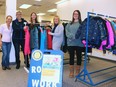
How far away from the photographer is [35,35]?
14.8ft

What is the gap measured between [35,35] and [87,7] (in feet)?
13.7

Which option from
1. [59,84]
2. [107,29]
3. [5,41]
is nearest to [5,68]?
[5,41]

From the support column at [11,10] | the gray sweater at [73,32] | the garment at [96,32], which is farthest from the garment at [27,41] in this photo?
the garment at [96,32]

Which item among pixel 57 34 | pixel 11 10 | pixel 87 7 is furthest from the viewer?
pixel 87 7

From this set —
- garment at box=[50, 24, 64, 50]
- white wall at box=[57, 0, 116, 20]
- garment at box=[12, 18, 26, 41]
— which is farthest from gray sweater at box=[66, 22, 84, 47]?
white wall at box=[57, 0, 116, 20]

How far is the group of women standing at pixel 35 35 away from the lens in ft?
12.9

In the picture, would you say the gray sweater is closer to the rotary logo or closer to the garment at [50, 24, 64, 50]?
the garment at [50, 24, 64, 50]

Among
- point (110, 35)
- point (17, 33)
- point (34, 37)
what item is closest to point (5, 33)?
point (17, 33)

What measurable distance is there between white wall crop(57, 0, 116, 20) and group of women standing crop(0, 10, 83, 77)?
310cm

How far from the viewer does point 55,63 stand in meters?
2.80

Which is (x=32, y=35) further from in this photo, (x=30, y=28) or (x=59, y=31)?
(x=59, y=31)

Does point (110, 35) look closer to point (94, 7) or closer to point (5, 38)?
point (5, 38)

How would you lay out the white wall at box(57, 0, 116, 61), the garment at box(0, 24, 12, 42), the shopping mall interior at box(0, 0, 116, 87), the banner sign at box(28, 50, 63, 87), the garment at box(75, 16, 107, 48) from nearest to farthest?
1. the banner sign at box(28, 50, 63, 87)
2. the garment at box(75, 16, 107, 48)
3. the shopping mall interior at box(0, 0, 116, 87)
4. the garment at box(0, 24, 12, 42)
5. the white wall at box(57, 0, 116, 61)

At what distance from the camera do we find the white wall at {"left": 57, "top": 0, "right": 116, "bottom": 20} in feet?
22.2
